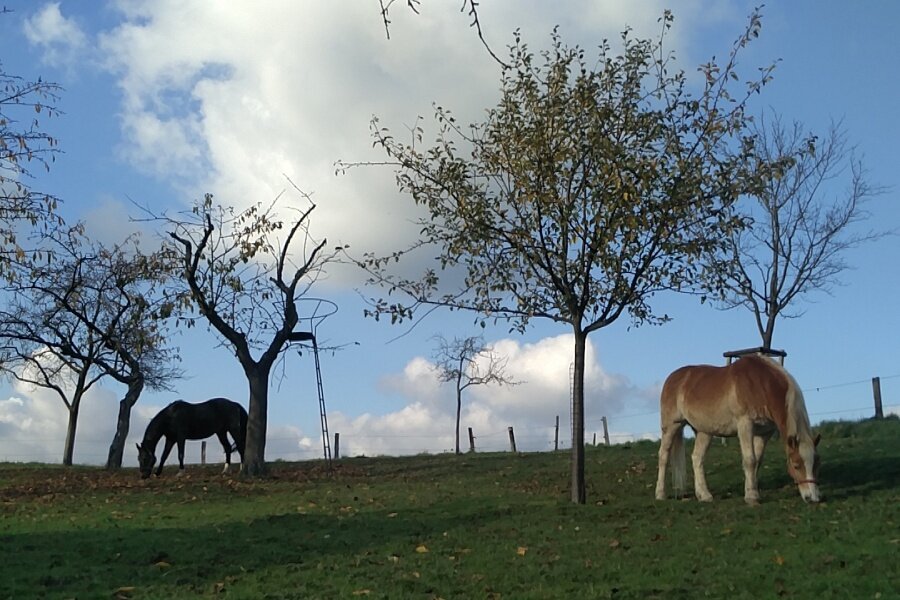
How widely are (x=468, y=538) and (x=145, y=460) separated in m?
14.8

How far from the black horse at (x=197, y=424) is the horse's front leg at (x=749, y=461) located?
589 inches

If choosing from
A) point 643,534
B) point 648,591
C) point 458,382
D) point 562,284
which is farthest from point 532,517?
point 458,382

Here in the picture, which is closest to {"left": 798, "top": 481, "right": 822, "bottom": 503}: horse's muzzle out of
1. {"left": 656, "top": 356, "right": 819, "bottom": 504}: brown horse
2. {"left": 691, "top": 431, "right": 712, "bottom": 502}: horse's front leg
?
{"left": 656, "top": 356, "right": 819, "bottom": 504}: brown horse

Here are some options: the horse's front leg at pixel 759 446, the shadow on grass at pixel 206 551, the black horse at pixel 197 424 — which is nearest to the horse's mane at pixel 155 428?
the black horse at pixel 197 424

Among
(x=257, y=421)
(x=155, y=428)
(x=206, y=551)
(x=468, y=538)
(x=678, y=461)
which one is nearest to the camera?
(x=206, y=551)

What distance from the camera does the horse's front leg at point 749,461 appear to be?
15391 mm

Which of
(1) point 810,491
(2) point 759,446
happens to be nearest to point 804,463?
(1) point 810,491

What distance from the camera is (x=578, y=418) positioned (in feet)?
55.5

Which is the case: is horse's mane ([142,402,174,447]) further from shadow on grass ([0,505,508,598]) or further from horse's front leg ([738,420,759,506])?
horse's front leg ([738,420,759,506])

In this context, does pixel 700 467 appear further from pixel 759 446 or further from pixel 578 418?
pixel 578 418

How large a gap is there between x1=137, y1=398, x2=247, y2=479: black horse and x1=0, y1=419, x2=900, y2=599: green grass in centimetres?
478

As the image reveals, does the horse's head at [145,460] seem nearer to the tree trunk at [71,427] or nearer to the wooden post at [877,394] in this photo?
the tree trunk at [71,427]

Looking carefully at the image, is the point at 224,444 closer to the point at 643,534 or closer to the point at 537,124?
the point at 537,124

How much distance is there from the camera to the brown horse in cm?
1498
